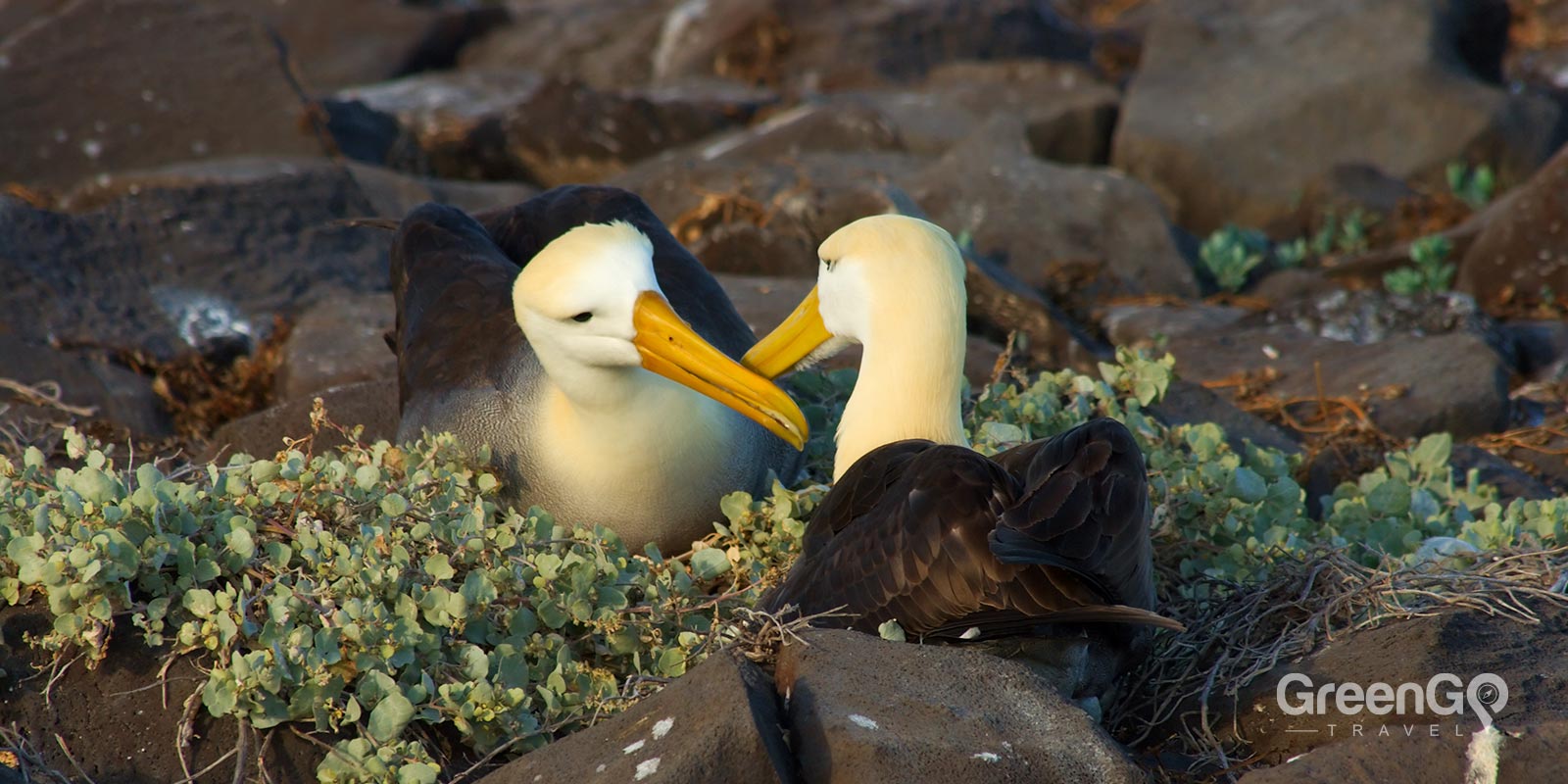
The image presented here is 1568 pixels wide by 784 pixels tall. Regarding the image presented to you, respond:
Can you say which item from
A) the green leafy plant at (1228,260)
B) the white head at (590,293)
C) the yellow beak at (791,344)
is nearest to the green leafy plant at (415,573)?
the yellow beak at (791,344)

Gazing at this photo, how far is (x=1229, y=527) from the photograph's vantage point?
4531 mm

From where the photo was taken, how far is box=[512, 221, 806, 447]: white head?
4270mm

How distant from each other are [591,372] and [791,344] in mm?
574

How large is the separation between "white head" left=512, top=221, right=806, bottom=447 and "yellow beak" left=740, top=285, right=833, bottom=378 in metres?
0.27

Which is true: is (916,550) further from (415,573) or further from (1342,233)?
(1342,233)

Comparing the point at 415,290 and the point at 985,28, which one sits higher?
the point at 415,290

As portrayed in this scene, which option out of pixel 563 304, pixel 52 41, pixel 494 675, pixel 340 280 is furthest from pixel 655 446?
pixel 52 41

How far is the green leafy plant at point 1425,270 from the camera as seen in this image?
9250 millimetres

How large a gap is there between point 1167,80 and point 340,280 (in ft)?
21.1

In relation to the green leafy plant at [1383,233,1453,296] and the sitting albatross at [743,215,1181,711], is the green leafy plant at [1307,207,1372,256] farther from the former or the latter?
the sitting albatross at [743,215,1181,711]

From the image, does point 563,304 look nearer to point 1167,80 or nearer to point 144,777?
point 144,777

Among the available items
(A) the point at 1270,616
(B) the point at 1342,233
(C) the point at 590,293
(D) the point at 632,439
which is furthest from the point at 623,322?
(B) the point at 1342,233

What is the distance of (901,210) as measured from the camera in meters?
7.93

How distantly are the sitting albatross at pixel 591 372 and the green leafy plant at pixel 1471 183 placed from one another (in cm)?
709
